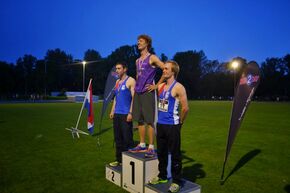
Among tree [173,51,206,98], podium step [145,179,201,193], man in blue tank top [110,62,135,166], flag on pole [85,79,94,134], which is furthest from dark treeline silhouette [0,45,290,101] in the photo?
podium step [145,179,201,193]

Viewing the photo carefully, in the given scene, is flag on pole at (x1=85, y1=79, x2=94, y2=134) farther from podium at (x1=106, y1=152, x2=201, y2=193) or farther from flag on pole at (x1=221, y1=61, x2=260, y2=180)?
flag on pole at (x1=221, y1=61, x2=260, y2=180)

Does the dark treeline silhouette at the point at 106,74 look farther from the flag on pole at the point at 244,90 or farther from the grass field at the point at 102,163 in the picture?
the flag on pole at the point at 244,90

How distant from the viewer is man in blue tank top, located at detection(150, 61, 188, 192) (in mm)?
4438

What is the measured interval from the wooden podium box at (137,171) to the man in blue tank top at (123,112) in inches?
25.0

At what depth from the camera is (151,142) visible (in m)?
5.44

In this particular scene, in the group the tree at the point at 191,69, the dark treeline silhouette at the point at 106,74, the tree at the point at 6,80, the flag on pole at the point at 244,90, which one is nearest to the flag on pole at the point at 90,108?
the flag on pole at the point at 244,90

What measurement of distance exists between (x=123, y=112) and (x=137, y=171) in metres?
1.46

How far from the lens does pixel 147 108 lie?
5395 mm

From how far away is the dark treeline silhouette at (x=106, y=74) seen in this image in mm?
79062

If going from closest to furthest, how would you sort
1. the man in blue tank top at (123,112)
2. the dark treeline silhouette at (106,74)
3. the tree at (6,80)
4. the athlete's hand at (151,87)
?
the athlete's hand at (151,87), the man in blue tank top at (123,112), the tree at (6,80), the dark treeline silhouette at (106,74)

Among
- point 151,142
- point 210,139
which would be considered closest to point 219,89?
point 210,139

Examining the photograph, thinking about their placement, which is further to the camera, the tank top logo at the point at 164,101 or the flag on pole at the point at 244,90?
the flag on pole at the point at 244,90

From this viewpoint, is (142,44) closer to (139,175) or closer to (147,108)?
(147,108)

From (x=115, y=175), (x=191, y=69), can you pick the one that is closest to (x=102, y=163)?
(x=115, y=175)
